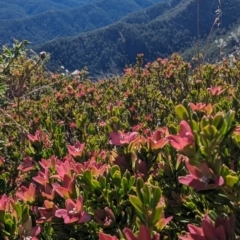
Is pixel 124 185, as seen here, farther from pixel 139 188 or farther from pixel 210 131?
pixel 210 131

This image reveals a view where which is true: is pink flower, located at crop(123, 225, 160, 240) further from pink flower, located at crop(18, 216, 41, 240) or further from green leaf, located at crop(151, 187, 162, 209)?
pink flower, located at crop(18, 216, 41, 240)

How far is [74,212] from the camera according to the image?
4.06 ft

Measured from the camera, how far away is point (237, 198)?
97cm

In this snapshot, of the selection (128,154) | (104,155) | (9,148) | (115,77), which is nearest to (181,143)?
(128,154)

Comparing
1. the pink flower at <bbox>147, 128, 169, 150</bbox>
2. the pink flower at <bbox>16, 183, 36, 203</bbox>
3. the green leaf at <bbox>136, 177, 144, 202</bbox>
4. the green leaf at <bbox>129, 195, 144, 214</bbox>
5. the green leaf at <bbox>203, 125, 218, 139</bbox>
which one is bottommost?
the pink flower at <bbox>16, 183, 36, 203</bbox>

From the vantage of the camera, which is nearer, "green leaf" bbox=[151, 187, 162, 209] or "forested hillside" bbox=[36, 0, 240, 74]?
"green leaf" bbox=[151, 187, 162, 209]

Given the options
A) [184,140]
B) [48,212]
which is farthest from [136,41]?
[184,140]

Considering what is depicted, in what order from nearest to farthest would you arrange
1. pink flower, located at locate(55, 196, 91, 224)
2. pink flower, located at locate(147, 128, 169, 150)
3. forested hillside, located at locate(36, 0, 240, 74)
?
pink flower, located at locate(55, 196, 91, 224), pink flower, located at locate(147, 128, 169, 150), forested hillside, located at locate(36, 0, 240, 74)

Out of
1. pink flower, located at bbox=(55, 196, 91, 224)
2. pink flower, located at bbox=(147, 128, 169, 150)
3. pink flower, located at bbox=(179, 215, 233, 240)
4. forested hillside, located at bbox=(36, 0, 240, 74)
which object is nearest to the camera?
pink flower, located at bbox=(179, 215, 233, 240)

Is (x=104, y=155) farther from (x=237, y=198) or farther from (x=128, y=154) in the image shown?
(x=237, y=198)

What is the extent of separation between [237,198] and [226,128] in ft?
0.55

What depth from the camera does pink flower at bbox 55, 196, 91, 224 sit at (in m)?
1.23

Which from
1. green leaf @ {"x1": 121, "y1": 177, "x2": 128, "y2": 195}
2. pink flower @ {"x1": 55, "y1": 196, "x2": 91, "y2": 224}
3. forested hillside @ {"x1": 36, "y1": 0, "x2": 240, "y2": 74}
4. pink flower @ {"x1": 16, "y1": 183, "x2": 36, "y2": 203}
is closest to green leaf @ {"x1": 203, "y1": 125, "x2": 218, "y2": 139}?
green leaf @ {"x1": 121, "y1": 177, "x2": 128, "y2": 195}

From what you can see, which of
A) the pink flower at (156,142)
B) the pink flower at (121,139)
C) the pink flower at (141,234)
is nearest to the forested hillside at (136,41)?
the pink flower at (121,139)
